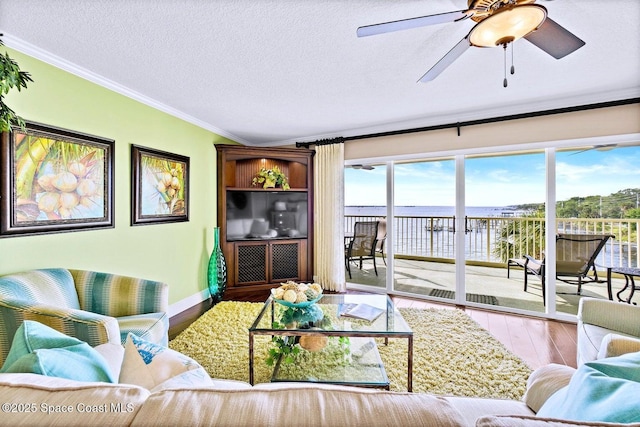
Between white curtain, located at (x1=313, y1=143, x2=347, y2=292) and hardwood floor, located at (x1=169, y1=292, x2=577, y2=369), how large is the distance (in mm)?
1084

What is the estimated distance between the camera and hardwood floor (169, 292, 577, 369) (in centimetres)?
232

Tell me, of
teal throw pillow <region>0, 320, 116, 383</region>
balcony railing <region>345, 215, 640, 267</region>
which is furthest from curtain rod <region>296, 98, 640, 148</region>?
teal throw pillow <region>0, 320, 116, 383</region>

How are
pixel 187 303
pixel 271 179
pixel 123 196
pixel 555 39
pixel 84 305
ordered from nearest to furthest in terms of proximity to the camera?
pixel 555 39 < pixel 84 305 < pixel 123 196 < pixel 187 303 < pixel 271 179

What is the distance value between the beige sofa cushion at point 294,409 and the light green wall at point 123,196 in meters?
2.21

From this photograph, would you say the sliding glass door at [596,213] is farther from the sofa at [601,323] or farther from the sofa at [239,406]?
the sofa at [239,406]

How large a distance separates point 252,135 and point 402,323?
3549 mm

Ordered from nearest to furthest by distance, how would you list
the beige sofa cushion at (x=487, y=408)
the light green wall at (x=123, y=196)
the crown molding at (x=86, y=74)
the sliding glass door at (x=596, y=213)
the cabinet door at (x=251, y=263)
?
the beige sofa cushion at (x=487, y=408), the crown molding at (x=86, y=74), the light green wall at (x=123, y=196), the sliding glass door at (x=596, y=213), the cabinet door at (x=251, y=263)

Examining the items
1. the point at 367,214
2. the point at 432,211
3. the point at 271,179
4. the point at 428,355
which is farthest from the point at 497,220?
the point at 271,179

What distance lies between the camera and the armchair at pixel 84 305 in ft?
4.87

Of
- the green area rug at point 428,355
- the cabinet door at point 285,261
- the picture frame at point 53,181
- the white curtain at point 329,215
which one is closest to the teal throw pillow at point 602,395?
the green area rug at point 428,355

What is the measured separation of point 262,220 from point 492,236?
317cm

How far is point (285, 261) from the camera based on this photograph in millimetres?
4227

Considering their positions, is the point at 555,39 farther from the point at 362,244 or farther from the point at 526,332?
the point at 362,244

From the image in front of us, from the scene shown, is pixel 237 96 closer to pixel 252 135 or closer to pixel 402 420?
pixel 252 135
